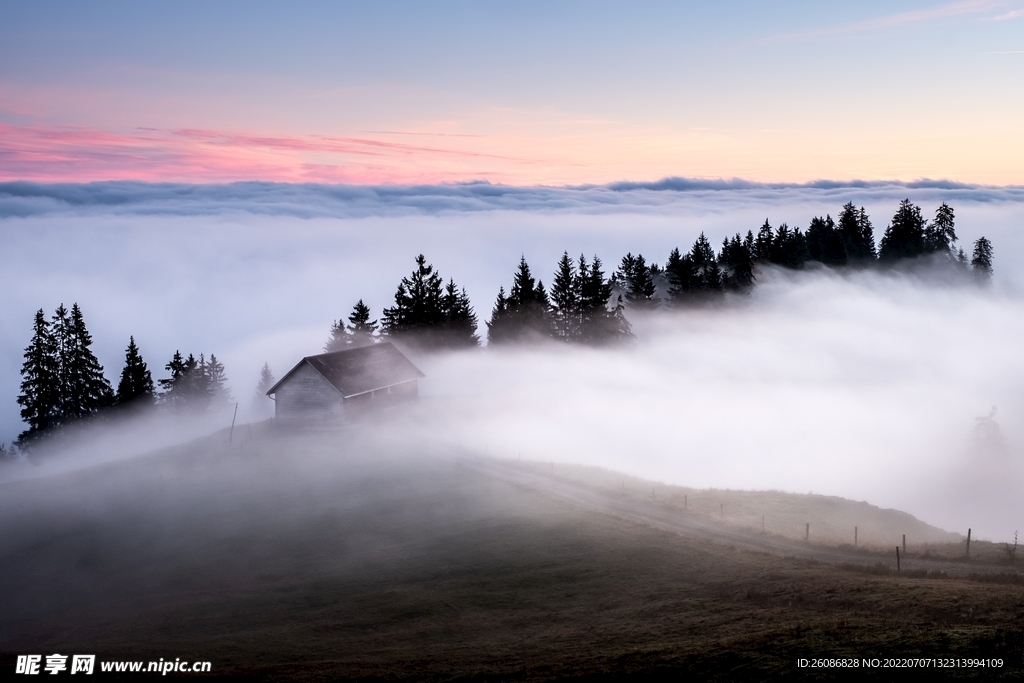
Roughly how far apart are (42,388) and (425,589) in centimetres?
7315

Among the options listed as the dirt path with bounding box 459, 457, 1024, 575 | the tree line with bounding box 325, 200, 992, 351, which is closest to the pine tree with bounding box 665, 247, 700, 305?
the tree line with bounding box 325, 200, 992, 351

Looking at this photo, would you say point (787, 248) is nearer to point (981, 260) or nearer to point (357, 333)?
point (981, 260)

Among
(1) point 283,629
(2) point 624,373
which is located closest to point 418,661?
(1) point 283,629

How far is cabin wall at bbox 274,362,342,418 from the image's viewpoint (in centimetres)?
7000

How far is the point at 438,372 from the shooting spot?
3962 inches

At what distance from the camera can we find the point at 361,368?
76.3 meters

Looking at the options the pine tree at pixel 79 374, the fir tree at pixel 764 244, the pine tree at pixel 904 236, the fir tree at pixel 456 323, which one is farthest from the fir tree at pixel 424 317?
the pine tree at pixel 904 236

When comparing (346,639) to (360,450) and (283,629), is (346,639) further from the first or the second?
(360,450)

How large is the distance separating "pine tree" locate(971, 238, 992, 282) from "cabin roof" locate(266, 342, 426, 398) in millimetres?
132453

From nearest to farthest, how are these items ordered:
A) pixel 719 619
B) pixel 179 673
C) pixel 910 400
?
pixel 179 673 → pixel 719 619 → pixel 910 400

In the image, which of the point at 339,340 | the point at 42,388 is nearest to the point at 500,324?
the point at 339,340

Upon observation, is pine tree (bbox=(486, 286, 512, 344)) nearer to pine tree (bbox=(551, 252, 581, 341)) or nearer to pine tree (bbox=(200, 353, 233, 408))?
pine tree (bbox=(551, 252, 581, 341))

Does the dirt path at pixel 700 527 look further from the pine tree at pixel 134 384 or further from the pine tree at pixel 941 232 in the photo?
the pine tree at pixel 941 232

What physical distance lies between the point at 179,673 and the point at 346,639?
6045 mm
